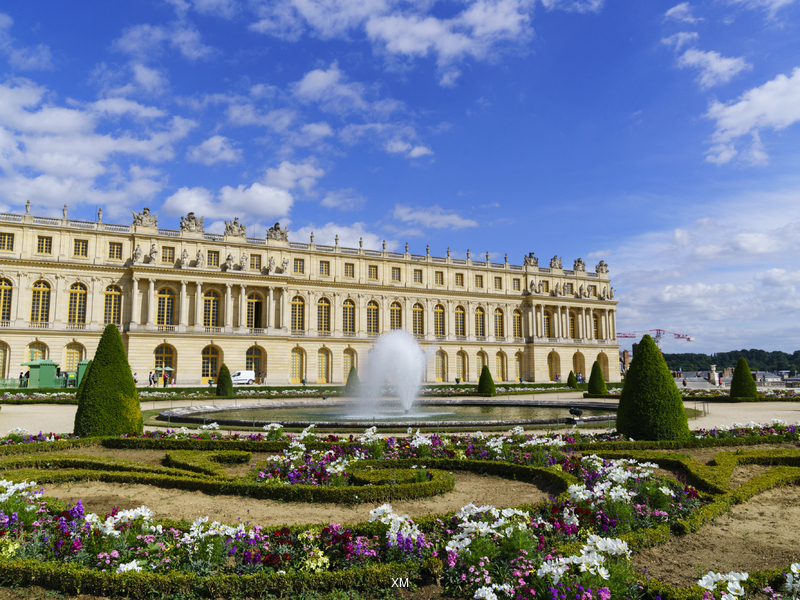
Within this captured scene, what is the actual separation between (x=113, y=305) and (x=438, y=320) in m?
31.8

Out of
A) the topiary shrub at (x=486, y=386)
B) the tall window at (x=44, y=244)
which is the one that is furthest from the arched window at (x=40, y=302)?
the topiary shrub at (x=486, y=386)

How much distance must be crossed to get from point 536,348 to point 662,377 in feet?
164

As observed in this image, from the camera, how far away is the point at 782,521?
286 inches

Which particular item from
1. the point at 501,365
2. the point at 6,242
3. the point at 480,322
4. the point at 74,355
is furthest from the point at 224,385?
the point at 501,365

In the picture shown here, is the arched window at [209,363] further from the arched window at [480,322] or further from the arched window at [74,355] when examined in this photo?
the arched window at [480,322]

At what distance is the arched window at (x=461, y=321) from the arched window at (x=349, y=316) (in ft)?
40.5

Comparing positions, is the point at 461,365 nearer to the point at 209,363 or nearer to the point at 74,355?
the point at 209,363

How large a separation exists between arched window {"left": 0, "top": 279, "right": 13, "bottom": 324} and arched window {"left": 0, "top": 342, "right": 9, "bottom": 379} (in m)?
2.11

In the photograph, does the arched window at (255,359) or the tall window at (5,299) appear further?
the arched window at (255,359)

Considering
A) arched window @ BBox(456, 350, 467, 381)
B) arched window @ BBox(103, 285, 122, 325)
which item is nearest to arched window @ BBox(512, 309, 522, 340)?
arched window @ BBox(456, 350, 467, 381)

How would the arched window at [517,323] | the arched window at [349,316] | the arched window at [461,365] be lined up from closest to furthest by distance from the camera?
the arched window at [349,316], the arched window at [461,365], the arched window at [517,323]

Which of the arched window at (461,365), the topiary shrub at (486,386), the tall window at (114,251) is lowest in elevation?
the topiary shrub at (486,386)

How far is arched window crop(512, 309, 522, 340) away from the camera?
2467 inches

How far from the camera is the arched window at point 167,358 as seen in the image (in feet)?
146
